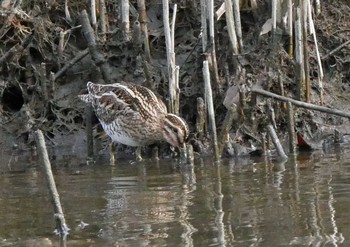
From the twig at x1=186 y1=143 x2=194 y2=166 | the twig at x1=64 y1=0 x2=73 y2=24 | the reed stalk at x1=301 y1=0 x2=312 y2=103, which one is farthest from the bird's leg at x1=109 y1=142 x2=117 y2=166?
the reed stalk at x1=301 y1=0 x2=312 y2=103

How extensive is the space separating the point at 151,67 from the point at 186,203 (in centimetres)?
366

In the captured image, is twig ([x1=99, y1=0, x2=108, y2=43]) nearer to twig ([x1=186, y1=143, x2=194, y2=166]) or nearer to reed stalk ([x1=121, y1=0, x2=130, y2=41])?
reed stalk ([x1=121, y1=0, x2=130, y2=41])

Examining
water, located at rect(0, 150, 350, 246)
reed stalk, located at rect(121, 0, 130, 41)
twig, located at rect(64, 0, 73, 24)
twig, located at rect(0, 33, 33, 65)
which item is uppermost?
twig, located at rect(64, 0, 73, 24)

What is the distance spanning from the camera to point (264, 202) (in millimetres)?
7199

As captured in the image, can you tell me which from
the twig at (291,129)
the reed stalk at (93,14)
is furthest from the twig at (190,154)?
the reed stalk at (93,14)

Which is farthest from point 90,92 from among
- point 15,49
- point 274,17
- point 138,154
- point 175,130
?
point 274,17

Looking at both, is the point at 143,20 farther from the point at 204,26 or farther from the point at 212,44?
the point at 212,44

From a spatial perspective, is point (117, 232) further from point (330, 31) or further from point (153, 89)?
point (330, 31)

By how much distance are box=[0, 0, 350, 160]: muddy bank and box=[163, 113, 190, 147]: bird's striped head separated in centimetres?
27

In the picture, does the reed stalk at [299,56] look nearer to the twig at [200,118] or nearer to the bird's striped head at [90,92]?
the twig at [200,118]

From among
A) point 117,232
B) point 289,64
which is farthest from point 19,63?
point 117,232

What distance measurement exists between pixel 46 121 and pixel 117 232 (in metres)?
4.94

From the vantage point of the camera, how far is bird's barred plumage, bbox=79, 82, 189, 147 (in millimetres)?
10070

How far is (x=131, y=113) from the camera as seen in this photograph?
33.7ft
